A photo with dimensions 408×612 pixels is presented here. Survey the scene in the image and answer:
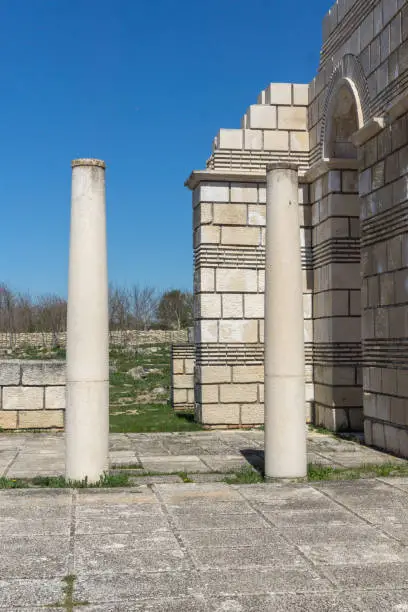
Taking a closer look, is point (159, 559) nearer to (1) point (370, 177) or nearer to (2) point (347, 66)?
(1) point (370, 177)

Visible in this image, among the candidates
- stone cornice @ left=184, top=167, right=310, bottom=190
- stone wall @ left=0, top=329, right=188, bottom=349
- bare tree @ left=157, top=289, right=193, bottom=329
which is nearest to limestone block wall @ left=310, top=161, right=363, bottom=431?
stone cornice @ left=184, top=167, right=310, bottom=190

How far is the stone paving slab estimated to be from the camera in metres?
3.77

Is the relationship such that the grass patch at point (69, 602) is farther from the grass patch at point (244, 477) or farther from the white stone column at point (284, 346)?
the white stone column at point (284, 346)

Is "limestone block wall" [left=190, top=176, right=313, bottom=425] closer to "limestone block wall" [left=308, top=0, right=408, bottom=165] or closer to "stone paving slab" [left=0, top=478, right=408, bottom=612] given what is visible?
"limestone block wall" [left=308, top=0, right=408, bottom=165]

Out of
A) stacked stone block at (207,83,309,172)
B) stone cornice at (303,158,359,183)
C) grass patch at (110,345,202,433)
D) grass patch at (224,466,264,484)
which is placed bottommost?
grass patch at (224,466,264,484)

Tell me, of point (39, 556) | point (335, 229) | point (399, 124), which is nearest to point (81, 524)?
point (39, 556)

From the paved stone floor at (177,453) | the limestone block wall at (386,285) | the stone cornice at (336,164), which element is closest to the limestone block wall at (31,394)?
the paved stone floor at (177,453)

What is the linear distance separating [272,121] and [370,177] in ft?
10.7

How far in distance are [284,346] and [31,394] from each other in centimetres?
530

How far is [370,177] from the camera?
9.22 meters

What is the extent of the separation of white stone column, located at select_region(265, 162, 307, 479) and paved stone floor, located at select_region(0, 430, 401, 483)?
728 mm

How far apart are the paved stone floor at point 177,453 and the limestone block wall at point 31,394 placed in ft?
1.28

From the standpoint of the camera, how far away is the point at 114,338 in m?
44.4

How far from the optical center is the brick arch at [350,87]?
31.7ft
